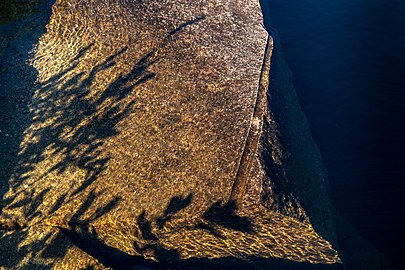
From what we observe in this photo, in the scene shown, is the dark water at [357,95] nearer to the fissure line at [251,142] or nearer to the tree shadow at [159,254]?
the tree shadow at [159,254]

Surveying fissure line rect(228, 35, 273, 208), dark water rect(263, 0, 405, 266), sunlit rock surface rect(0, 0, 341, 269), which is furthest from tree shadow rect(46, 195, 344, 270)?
dark water rect(263, 0, 405, 266)

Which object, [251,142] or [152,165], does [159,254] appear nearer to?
[152,165]

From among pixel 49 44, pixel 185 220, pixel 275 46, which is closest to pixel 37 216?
pixel 185 220

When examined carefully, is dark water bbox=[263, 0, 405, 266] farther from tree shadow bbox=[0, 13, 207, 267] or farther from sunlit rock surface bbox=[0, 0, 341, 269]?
tree shadow bbox=[0, 13, 207, 267]

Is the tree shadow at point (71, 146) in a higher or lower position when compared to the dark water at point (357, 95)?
lower

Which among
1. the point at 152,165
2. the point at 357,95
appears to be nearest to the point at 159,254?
the point at 152,165

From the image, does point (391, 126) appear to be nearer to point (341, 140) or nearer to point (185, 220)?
point (341, 140)

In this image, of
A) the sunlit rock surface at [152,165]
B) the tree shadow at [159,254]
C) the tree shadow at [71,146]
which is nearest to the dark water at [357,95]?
the sunlit rock surface at [152,165]
